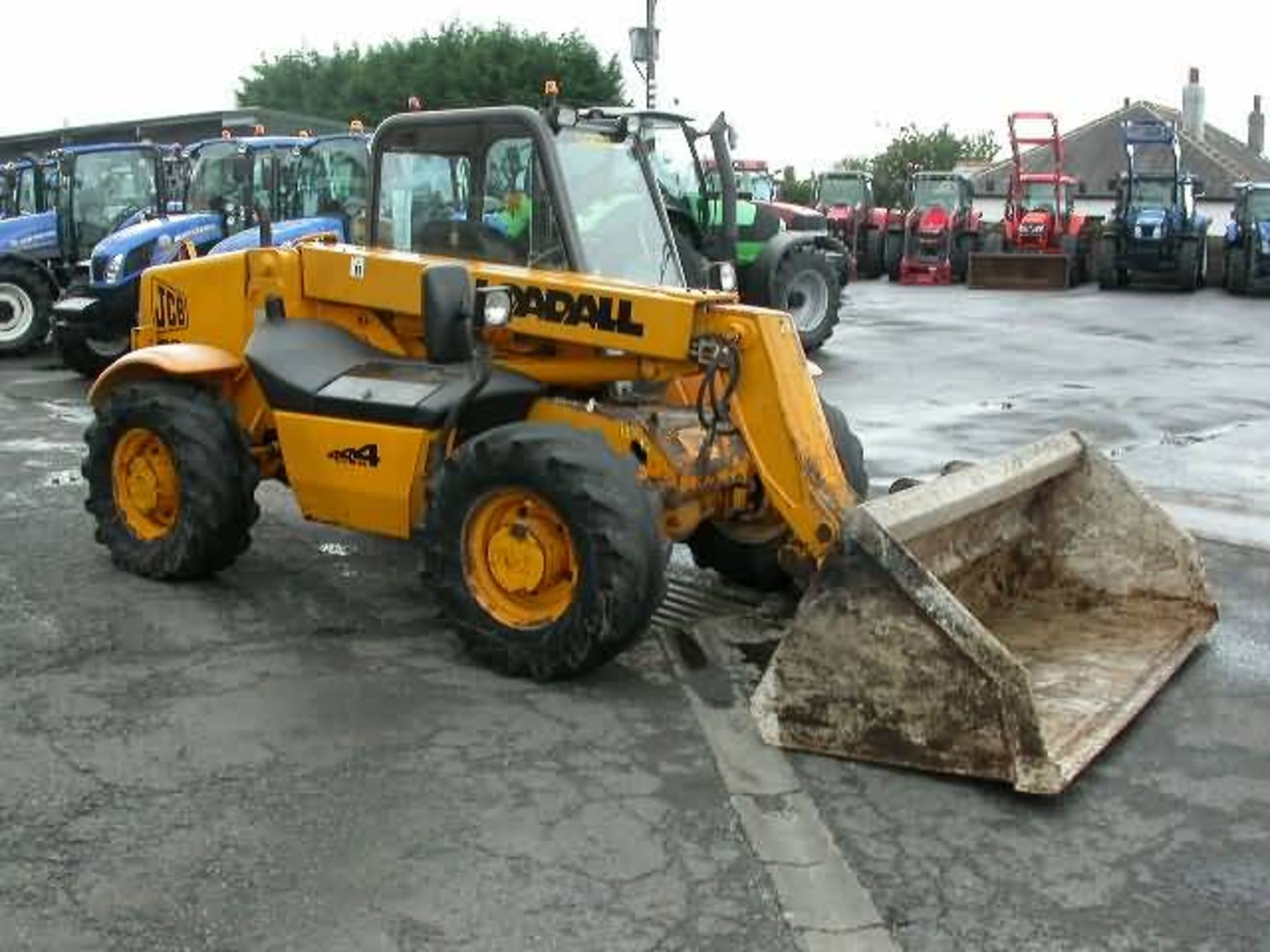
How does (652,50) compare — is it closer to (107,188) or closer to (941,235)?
(107,188)

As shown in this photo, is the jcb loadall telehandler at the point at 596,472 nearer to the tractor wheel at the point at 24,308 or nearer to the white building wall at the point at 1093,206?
the tractor wheel at the point at 24,308

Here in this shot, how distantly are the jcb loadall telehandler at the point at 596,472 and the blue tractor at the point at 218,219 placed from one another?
668 cm

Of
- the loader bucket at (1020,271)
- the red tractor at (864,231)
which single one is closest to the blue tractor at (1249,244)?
the loader bucket at (1020,271)

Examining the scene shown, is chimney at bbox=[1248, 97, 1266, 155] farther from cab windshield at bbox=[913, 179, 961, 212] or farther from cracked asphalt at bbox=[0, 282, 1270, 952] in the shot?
cracked asphalt at bbox=[0, 282, 1270, 952]

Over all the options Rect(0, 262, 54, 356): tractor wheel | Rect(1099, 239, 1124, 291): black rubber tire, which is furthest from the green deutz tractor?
Rect(1099, 239, 1124, 291): black rubber tire

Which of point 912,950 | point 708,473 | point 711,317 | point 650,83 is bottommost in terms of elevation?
point 912,950

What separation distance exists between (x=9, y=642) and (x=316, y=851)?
97.0 inches

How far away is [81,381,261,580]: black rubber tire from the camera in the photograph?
634cm

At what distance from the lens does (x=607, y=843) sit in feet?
13.5

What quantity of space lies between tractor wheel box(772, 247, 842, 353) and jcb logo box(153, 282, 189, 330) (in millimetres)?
9017

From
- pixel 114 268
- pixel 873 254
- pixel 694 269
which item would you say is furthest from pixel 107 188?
pixel 873 254

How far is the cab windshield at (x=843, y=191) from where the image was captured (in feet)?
105

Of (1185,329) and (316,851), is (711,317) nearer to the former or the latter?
(316,851)

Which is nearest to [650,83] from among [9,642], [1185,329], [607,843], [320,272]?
[1185,329]
